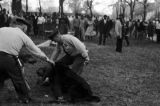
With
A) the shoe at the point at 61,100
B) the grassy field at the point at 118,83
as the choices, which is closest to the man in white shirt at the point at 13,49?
the grassy field at the point at 118,83

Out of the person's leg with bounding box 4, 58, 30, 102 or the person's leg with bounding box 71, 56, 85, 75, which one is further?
the person's leg with bounding box 71, 56, 85, 75

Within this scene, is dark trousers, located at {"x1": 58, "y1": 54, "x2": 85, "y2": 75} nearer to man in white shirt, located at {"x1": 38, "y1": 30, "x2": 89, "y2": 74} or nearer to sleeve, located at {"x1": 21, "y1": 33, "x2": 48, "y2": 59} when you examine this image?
man in white shirt, located at {"x1": 38, "y1": 30, "x2": 89, "y2": 74}

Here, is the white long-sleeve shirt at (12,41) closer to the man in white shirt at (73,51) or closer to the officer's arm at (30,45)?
the officer's arm at (30,45)

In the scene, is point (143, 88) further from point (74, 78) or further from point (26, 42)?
point (26, 42)

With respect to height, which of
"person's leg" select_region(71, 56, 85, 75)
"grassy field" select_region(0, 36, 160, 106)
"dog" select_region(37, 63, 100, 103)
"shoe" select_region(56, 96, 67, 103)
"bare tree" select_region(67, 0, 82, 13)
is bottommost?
"grassy field" select_region(0, 36, 160, 106)

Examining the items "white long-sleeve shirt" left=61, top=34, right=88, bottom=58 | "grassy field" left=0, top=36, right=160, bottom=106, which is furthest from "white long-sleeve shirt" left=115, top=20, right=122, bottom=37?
"white long-sleeve shirt" left=61, top=34, right=88, bottom=58

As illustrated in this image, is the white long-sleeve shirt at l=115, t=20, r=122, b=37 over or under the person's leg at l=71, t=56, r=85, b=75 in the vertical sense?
over

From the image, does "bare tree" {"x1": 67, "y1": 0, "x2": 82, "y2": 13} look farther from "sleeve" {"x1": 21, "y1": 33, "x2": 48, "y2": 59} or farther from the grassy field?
"sleeve" {"x1": 21, "y1": 33, "x2": 48, "y2": 59}

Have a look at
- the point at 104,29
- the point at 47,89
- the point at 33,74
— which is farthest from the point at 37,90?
the point at 104,29

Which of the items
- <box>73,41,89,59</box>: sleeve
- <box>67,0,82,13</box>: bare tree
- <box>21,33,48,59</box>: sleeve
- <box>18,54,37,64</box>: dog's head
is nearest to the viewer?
<box>21,33,48,59</box>: sleeve

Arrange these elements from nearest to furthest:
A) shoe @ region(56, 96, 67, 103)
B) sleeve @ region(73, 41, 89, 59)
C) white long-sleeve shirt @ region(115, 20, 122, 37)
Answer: shoe @ region(56, 96, 67, 103)
sleeve @ region(73, 41, 89, 59)
white long-sleeve shirt @ region(115, 20, 122, 37)

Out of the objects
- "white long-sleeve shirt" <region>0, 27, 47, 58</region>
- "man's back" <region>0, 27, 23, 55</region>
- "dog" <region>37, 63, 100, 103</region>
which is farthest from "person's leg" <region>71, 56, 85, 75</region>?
"man's back" <region>0, 27, 23, 55</region>

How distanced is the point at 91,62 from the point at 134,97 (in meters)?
5.76

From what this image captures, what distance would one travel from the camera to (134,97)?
8.19 m
